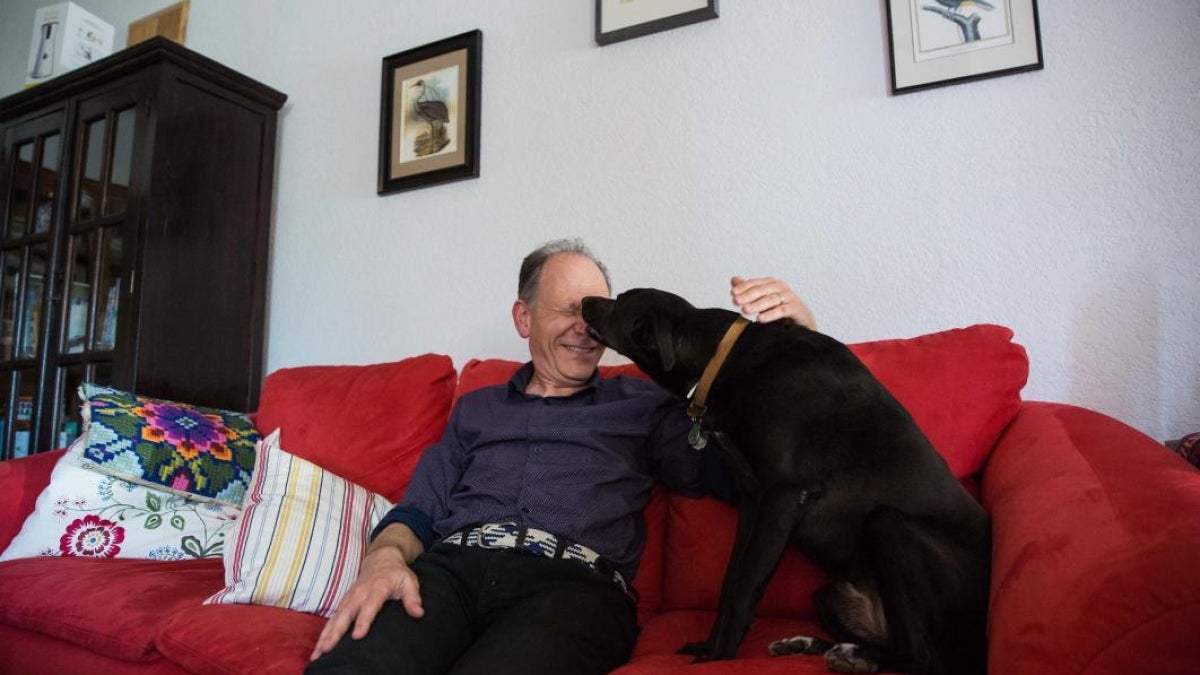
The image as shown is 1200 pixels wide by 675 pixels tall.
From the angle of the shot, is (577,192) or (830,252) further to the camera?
(577,192)

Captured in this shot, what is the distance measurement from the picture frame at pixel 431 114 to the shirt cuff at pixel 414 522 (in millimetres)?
1263

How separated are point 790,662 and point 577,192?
4.81ft

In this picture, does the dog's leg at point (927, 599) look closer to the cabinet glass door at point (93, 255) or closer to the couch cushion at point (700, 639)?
the couch cushion at point (700, 639)

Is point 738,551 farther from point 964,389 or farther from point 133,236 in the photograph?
point 133,236

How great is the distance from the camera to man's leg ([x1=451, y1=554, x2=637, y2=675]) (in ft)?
3.05

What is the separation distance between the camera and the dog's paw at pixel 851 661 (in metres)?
0.90

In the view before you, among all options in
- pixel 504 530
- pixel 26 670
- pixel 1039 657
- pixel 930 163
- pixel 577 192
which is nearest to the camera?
pixel 1039 657

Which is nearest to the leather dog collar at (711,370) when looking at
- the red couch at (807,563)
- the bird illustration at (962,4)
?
the red couch at (807,563)

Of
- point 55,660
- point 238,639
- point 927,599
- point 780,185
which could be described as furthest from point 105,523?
point 780,185

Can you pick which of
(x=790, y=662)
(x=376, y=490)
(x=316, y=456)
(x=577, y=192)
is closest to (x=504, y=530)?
(x=790, y=662)

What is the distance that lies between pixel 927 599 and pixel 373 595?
2.51 ft

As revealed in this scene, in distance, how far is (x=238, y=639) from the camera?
1.08m

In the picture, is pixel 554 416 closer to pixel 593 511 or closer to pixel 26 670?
pixel 593 511

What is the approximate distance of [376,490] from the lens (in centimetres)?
168
